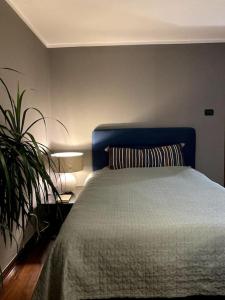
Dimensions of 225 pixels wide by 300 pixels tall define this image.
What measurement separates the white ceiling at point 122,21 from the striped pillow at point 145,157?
137 centimetres

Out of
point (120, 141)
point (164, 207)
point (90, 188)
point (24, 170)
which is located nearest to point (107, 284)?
point (164, 207)

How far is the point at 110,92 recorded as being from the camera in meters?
3.59

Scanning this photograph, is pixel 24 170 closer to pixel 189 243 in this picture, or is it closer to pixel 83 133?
pixel 189 243

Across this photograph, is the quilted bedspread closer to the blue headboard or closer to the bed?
the bed

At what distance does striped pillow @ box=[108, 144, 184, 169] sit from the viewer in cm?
318

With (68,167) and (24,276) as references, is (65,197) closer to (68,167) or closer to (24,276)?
(68,167)

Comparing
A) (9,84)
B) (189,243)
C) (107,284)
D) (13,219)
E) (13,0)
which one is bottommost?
(107,284)

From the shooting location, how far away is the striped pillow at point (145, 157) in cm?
318

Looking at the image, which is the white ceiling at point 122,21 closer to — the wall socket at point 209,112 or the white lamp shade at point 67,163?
the wall socket at point 209,112

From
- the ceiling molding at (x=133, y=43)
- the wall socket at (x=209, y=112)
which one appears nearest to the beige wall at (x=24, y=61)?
the ceiling molding at (x=133, y=43)

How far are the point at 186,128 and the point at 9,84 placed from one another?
2217mm

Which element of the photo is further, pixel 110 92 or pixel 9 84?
pixel 110 92

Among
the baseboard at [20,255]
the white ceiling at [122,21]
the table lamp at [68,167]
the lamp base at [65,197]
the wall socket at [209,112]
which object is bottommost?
the baseboard at [20,255]

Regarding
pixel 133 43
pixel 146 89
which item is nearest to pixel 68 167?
pixel 146 89
